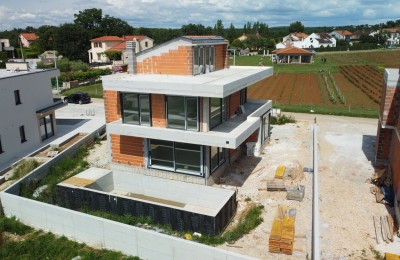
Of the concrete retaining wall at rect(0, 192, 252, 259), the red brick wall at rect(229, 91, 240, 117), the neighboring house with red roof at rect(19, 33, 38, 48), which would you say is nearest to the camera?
the concrete retaining wall at rect(0, 192, 252, 259)

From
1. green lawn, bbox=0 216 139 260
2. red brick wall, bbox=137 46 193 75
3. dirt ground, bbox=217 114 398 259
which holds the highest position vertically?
red brick wall, bbox=137 46 193 75

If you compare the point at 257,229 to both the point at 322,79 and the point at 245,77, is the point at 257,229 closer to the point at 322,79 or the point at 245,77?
the point at 245,77

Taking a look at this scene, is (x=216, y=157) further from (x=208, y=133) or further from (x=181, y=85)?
(x=181, y=85)

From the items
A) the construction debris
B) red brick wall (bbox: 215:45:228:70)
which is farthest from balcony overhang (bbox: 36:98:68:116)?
the construction debris

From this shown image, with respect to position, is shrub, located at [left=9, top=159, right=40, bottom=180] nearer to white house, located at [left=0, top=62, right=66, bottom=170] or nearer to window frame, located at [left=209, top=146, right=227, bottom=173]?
white house, located at [left=0, top=62, right=66, bottom=170]

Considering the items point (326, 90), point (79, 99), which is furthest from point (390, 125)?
point (79, 99)

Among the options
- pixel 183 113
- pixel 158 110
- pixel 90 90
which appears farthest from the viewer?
pixel 90 90

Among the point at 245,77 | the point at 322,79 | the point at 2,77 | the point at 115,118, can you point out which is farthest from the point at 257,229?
the point at 322,79
